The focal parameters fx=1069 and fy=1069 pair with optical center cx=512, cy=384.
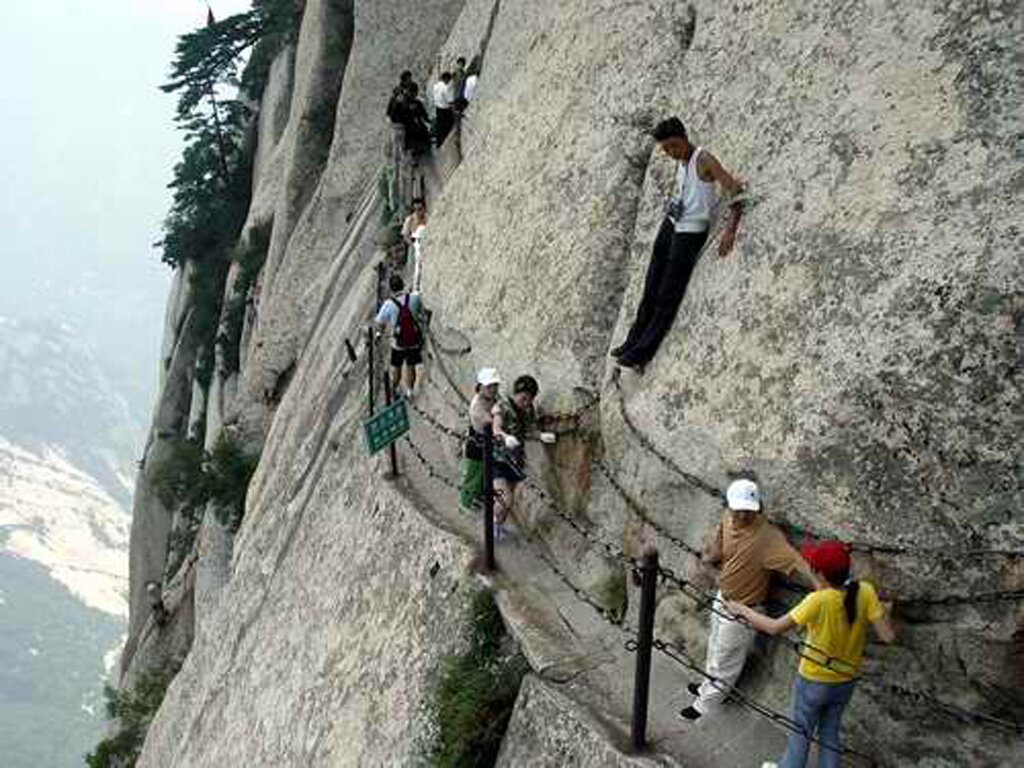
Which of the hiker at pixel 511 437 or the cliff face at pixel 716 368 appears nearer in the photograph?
the cliff face at pixel 716 368

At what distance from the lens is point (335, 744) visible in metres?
8.80

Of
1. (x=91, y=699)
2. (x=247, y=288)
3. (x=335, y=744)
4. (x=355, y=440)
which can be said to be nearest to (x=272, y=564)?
(x=355, y=440)

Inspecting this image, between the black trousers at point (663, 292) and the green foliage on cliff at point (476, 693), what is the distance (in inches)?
86.9

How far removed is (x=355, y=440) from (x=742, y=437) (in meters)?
6.02

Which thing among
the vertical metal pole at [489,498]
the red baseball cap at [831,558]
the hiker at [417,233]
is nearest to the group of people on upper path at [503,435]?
the vertical metal pole at [489,498]

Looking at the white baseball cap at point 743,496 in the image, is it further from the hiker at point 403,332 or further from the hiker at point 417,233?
the hiker at point 417,233

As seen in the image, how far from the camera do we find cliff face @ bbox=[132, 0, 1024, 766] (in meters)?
5.98

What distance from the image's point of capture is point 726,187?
7531 millimetres

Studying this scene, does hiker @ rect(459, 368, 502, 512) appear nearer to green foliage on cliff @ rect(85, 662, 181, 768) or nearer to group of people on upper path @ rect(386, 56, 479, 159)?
group of people on upper path @ rect(386, 56, 479, 159)

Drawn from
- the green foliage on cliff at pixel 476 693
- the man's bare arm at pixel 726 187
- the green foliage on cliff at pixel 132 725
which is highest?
the man's bare arm at pixel 726 187

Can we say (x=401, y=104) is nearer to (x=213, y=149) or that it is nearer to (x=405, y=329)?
(x=405, y=329)

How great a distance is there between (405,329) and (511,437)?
342 cm

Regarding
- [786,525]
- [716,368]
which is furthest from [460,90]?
[786,525]

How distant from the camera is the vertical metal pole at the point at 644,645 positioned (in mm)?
5848
